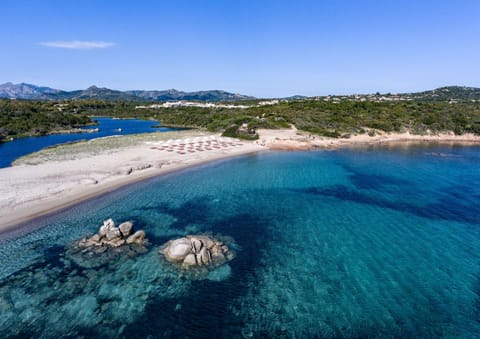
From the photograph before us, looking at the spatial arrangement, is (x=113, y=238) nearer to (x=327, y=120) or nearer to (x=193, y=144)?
(x=193, y=144)

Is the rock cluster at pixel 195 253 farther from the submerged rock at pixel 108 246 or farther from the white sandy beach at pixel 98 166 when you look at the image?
the white sandy beach at pixel 98 166

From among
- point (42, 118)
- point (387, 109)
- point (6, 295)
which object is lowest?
point (6, 295)

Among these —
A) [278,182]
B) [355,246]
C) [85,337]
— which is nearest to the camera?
[85,337]

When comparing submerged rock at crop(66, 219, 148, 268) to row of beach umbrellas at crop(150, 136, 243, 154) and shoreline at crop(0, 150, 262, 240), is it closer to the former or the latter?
shoreline at crop(0, 150, 262, 240)

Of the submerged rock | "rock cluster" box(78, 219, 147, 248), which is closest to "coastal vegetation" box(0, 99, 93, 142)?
"rock cluster" box(78, 219, 147, 248)

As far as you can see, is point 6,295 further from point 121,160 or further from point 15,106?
point 15,106

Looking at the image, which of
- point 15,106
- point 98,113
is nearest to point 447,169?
point 15,106
